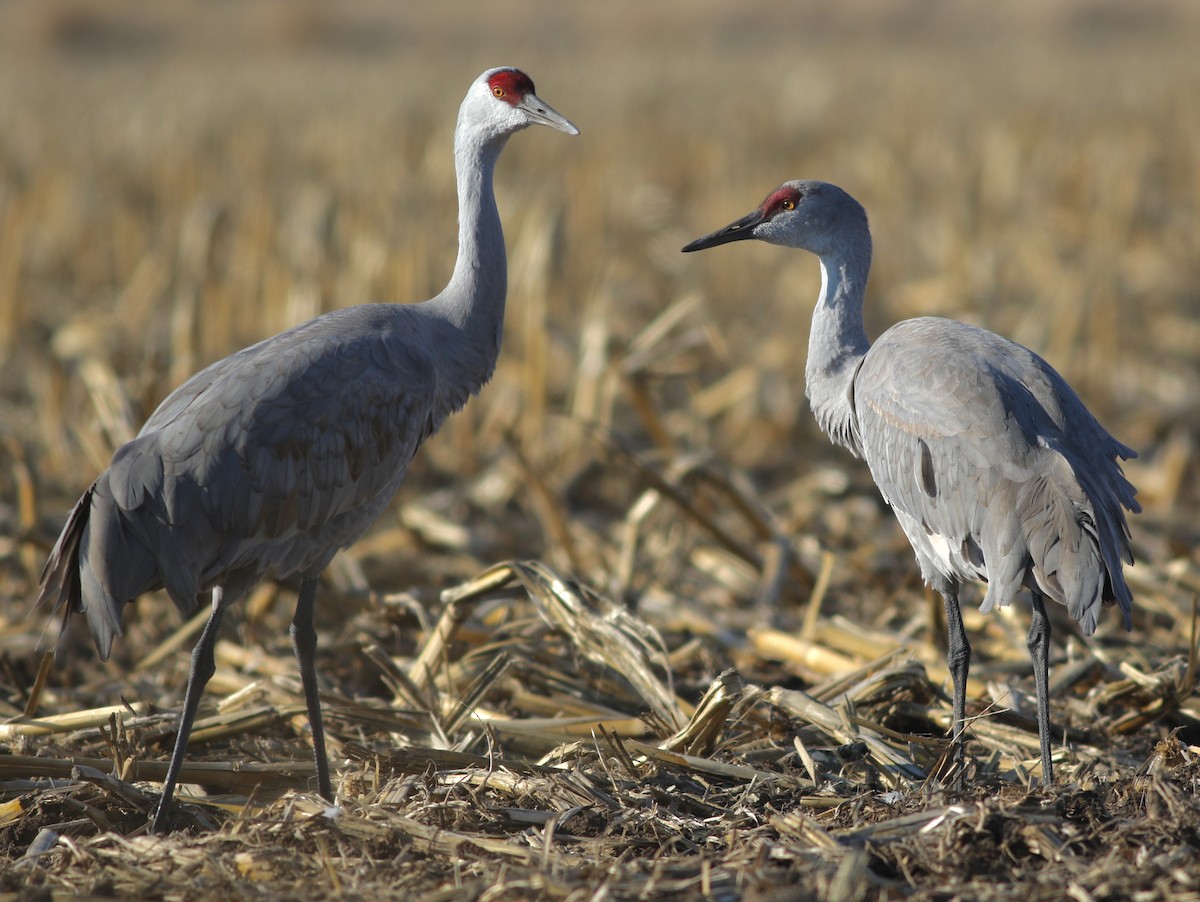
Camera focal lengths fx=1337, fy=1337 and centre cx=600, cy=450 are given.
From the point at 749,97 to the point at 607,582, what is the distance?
12.8 meters

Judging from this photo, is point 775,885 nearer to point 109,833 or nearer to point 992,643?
point 109,833

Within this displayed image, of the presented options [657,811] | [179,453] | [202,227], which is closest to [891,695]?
[657,811]

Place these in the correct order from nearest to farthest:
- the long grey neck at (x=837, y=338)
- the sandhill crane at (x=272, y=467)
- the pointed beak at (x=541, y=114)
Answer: the sandhill crane at (x=272, y=467) < the pointed beak at (x=541, y=114) < the long grey neck at (x=837, y=338)

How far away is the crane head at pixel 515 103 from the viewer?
450 cm

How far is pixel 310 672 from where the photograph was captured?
395 centimetres

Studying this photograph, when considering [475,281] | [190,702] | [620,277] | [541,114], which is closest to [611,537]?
[475,281]

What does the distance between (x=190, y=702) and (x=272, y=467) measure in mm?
694

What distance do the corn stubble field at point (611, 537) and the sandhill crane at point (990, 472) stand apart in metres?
0.41

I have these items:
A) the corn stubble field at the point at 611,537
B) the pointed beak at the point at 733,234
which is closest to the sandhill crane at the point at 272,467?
the corn stubble field at the point at 611,537

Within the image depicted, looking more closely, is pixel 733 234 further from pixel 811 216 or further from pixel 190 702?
pixel 190 702

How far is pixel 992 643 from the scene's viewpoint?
199 inches

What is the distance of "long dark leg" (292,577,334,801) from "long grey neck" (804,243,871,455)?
182cm

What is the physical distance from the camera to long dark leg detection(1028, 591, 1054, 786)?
12.2 feet

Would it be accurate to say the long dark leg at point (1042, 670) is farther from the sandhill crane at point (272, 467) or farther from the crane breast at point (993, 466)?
the sandhill crane at point (272, 467)
